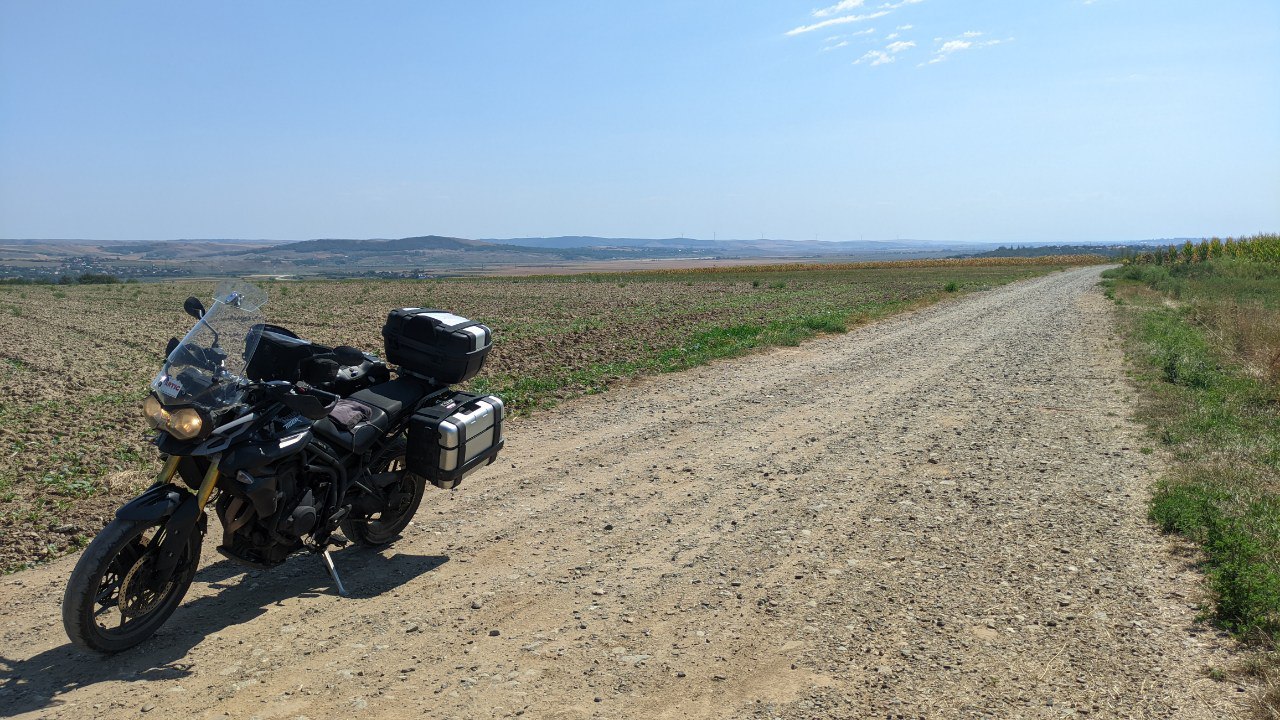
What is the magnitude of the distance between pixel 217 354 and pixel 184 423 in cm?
52

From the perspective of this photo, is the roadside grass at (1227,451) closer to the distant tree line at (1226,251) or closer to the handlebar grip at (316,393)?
the handlebar grip at (316,393)

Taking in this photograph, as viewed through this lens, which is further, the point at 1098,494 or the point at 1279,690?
the point at 1098,494

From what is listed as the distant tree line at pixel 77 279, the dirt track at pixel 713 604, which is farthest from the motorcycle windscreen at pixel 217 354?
the distant tree line at pixel 77 279

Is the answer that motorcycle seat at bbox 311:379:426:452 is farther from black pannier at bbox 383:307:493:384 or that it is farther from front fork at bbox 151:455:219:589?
front fork at bbox 151:455:219:589

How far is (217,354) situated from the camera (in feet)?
14.3

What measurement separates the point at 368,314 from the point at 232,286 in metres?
27.2

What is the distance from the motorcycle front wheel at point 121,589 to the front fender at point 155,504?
0.03m

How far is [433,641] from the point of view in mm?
4152

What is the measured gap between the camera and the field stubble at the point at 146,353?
21.7 feet

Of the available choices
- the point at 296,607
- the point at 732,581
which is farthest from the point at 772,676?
the point at 296,607

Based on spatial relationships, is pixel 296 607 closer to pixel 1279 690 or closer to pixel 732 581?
pixel 732 581

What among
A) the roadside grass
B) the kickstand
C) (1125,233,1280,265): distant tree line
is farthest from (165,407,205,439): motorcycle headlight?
(1125,233,1280,265): distant tree line

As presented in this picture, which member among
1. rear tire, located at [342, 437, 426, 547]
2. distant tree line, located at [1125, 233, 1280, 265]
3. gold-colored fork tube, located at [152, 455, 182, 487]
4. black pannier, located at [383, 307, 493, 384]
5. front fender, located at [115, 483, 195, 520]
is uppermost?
distant tree line, located at [1125, 233, 1280, 265]

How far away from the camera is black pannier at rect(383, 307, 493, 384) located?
18.4 ft
